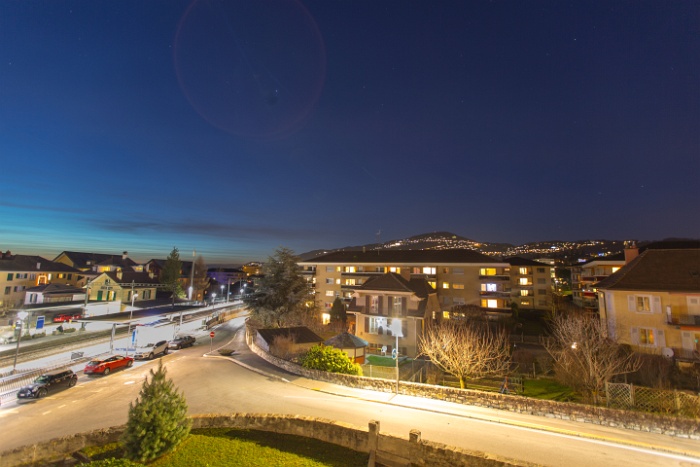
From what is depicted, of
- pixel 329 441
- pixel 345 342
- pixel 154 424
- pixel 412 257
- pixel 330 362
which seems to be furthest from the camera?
pixel 412 257

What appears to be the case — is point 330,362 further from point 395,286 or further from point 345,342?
point 395,286

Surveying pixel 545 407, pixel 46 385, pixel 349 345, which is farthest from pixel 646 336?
pixel 46 385

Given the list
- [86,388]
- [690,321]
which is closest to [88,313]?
[86,388]

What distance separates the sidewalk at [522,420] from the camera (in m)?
13.6

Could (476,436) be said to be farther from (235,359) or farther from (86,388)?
(86,388)

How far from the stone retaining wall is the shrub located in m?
10.3

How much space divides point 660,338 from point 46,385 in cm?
4723

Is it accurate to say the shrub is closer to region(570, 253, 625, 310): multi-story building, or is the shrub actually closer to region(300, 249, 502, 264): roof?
region(300, 249, 502, 264): roof

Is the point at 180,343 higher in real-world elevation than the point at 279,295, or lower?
lower

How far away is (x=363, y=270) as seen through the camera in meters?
59.4

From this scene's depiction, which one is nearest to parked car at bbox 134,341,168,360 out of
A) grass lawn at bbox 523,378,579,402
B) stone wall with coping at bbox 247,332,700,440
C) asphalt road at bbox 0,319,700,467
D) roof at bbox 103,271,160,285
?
asphalt road at bbox 0,319,700,467

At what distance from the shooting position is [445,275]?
5388 centimetres

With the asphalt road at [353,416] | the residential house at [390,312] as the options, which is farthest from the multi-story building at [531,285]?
the asphalt road at [353,416]

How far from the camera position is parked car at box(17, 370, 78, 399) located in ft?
72.7
